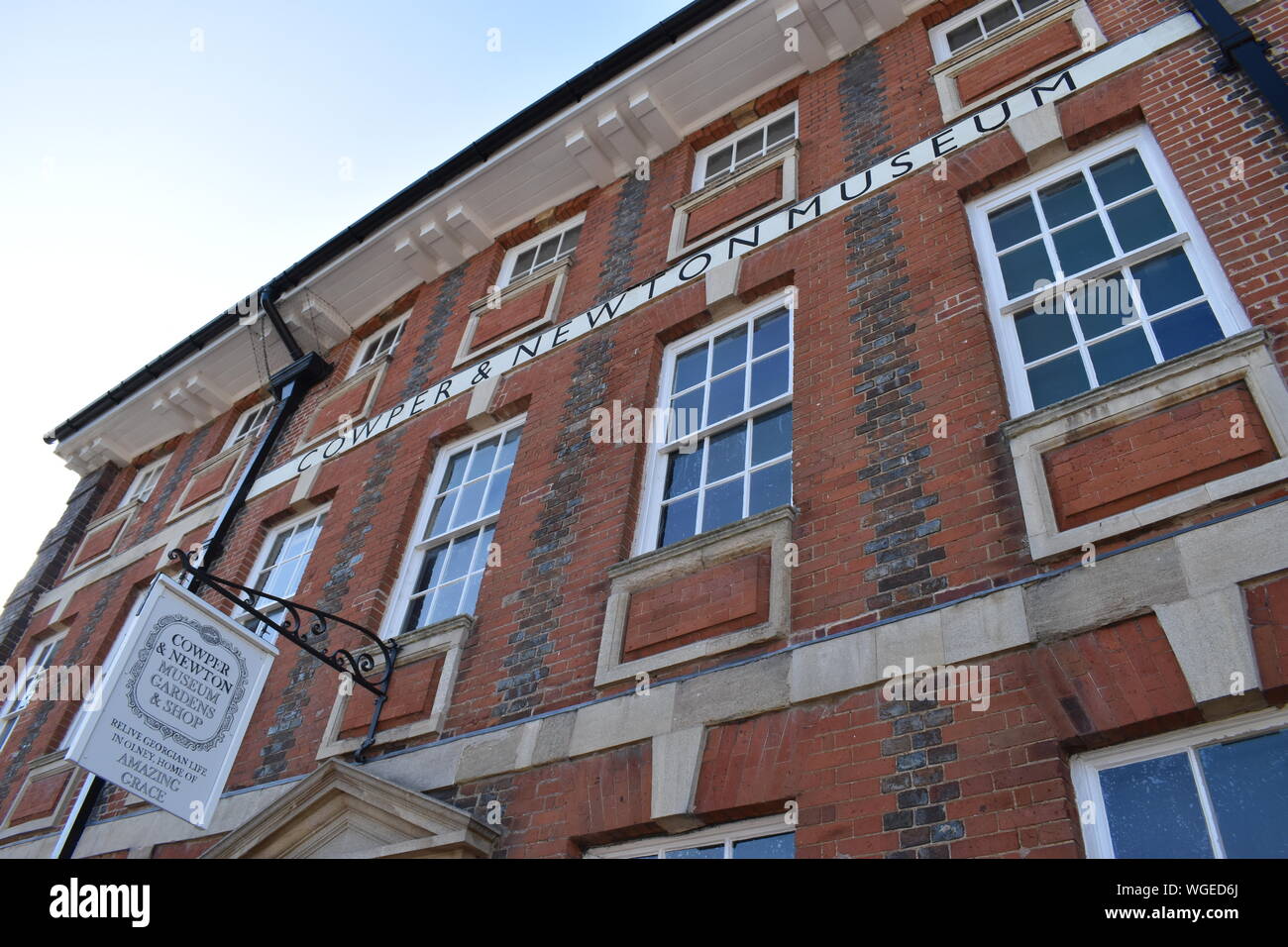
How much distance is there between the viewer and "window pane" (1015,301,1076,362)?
237 inches

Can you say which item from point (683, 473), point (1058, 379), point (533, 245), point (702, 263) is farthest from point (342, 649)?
point (533, 245)

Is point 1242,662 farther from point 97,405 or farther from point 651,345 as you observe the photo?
point 97,405

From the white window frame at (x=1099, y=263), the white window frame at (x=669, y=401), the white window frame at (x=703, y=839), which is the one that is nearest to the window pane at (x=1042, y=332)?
the white window frame at (x=1099, y=263)

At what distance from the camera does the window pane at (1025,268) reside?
6.46 meters

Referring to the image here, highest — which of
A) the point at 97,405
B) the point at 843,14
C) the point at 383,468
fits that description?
the point at 843,14

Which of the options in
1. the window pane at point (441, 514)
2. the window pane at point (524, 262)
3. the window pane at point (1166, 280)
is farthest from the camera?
the window pane at point (524, 262)

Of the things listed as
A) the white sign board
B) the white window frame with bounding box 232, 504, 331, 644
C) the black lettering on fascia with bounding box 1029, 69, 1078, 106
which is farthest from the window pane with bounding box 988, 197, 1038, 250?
the white window frame with bounding box 232, 504, 331, 644

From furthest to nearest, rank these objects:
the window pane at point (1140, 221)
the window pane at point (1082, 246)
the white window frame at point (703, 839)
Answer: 1. the window pane at point (1082, 246)
2. the window pane at point (1140, 221)
3. the white window frame at point (703, 839)

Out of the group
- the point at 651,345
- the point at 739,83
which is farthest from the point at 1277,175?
the point at 739,83

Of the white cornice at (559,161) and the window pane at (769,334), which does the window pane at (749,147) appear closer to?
the white cornice at (559,161)

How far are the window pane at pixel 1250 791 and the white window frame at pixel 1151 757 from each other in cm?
3

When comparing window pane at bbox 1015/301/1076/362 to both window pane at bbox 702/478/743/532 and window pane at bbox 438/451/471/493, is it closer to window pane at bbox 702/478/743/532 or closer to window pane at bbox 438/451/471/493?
window pane at bbox 702/478/743/532

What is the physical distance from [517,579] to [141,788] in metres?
2.74
